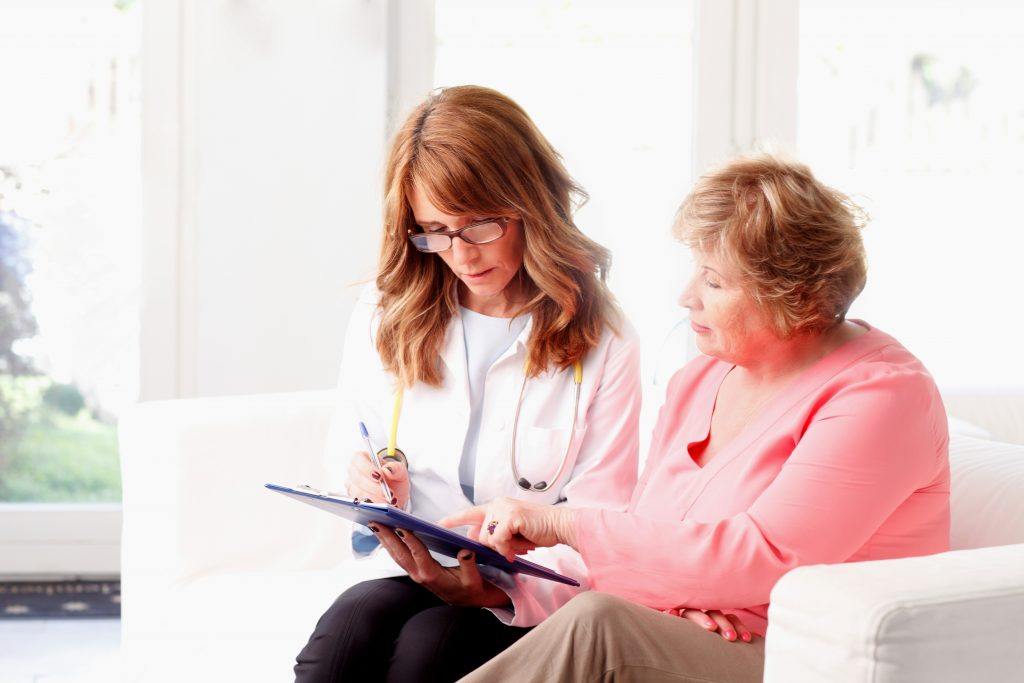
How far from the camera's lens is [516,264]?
1.84 m

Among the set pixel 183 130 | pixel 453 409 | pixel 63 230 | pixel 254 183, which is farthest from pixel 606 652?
pixel 63 230

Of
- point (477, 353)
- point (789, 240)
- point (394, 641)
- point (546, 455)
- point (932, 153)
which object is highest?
point (932, 153)

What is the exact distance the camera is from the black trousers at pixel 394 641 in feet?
4.97

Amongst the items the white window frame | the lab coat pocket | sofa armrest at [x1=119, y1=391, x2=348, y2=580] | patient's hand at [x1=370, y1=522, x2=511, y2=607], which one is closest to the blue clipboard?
patient's hand at [x1=370, y1=522, x2=511, y2=607]

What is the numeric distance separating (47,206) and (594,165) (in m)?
Result: 1.66

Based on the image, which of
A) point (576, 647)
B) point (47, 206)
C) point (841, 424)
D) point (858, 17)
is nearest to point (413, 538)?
point (576, 647)

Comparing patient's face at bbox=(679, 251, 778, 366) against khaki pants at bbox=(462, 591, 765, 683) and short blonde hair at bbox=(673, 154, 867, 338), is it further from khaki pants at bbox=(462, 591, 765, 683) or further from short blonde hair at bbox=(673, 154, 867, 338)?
khaki pants at bbox=(462, 591, 765, 683)

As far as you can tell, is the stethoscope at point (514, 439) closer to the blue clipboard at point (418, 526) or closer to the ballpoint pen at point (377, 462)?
the ballpoint pen at point (377, 462)

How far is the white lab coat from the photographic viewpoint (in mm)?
1776

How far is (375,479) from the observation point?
1729 mm

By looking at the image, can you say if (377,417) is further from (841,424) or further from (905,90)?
(905,90)

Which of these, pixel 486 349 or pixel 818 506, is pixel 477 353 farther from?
pixel 818 506

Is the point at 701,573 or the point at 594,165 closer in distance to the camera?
the point at 701,573

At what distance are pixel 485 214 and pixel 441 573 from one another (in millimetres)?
558
